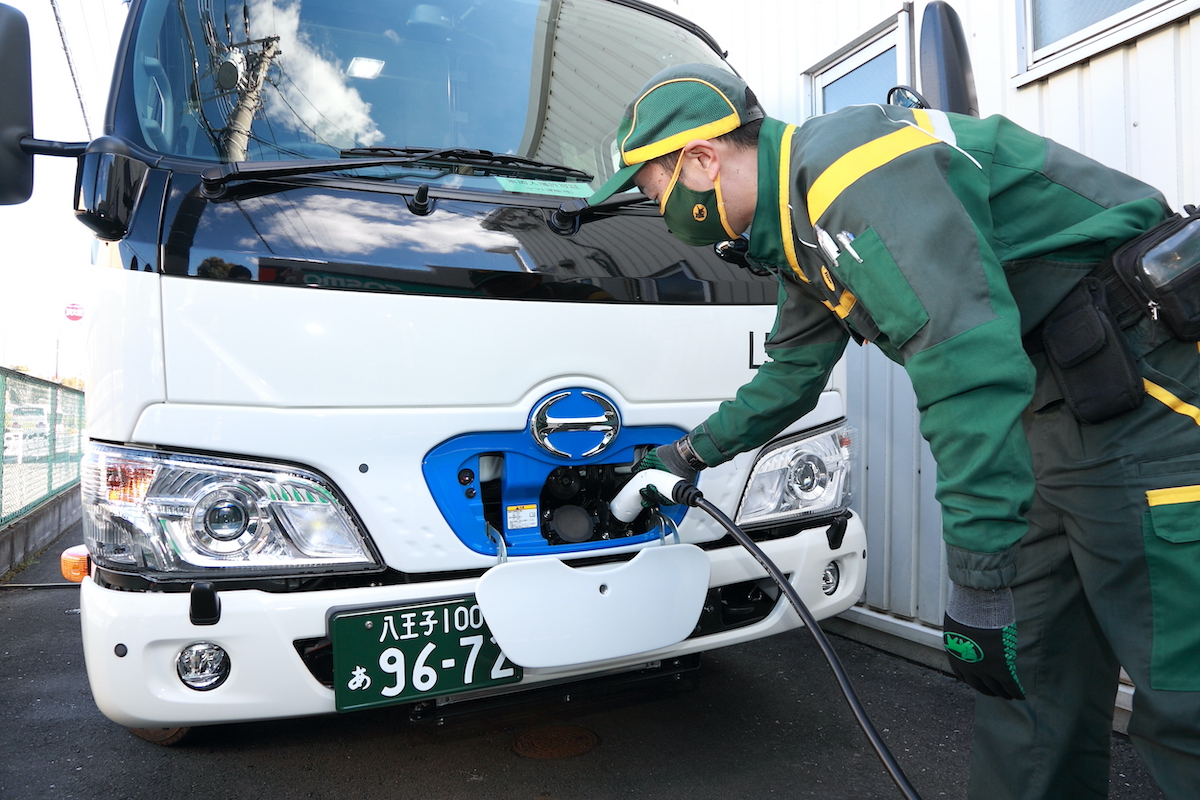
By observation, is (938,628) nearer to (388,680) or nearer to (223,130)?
(388,680)

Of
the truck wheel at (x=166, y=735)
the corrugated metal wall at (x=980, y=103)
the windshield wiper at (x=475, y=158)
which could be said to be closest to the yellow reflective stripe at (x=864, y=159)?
the windshield wiper at (x=475, y=158)

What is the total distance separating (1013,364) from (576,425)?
1042mm

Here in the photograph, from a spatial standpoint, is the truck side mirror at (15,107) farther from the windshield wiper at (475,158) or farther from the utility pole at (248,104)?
the windshield wiper at (475,158)

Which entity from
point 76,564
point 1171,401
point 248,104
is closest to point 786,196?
point 1171,401

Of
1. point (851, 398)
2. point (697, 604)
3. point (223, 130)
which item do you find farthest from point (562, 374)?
point (851, 398)

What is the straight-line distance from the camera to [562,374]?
6.45 ft

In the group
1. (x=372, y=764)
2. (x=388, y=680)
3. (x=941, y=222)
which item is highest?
(x=941, y=222)

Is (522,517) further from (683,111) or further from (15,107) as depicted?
(15,107)

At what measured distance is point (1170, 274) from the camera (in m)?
1.34

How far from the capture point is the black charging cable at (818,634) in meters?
1.59

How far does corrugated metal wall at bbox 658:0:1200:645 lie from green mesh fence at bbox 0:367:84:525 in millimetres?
5238

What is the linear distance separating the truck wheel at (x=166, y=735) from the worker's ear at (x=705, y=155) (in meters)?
2.08

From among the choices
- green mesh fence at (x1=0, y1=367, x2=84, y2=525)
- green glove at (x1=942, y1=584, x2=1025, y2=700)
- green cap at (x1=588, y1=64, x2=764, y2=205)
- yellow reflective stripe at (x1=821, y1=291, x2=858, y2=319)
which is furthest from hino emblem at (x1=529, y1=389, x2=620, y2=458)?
green mesh fence at (x1=0, y1=367, x2=84, y2=525)

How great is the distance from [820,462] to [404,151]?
146cm
